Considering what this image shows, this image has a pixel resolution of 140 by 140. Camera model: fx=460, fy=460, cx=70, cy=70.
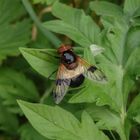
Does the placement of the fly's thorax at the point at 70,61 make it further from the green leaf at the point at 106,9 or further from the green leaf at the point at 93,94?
the green leaf at the point at 106,9

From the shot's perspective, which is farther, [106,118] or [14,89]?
[14,89]

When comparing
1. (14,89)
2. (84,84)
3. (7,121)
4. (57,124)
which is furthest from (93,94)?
(7,121)

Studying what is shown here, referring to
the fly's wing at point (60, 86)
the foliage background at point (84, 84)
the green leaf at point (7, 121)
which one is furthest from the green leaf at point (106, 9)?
the green leaf at point (7, 121)

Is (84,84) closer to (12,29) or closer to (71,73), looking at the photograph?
(71,73)

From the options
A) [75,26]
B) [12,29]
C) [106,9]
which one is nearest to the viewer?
[75,26]

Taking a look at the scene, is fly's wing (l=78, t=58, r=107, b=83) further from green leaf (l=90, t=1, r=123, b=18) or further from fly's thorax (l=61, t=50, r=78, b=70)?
green leaf (l=90, t=1, r=123, b=18)

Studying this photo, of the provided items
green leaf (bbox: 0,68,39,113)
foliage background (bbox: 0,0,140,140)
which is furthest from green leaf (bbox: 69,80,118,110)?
green leaf (bbox: 0,68,39,113)
